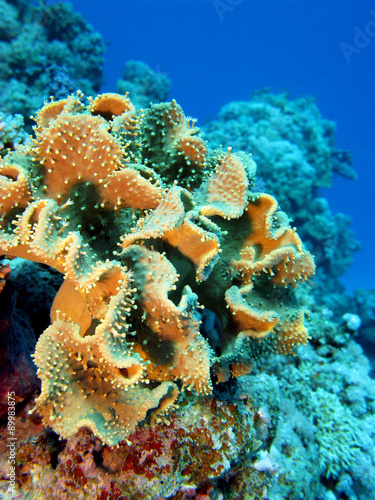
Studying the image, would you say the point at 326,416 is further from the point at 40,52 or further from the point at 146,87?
the point at 146,87

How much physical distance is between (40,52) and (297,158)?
1119cm

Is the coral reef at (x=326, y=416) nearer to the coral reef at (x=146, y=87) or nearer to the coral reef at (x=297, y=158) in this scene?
the coral reef at (x=297, y=158)

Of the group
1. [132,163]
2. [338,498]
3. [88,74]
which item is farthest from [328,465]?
[88,74]

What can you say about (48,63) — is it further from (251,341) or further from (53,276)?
(251,341)

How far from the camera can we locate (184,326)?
1909mm

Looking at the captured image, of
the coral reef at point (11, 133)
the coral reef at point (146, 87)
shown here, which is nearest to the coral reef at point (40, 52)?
the coral reef at point (146, 87)

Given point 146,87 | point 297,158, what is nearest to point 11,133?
point 297,158

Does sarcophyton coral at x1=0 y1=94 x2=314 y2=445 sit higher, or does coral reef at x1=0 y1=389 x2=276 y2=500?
sarcophyton coral at x1=0 y1=94 x2=314 y2=445

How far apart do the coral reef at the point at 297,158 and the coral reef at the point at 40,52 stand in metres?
6.10

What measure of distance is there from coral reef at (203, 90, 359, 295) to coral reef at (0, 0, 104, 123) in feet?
20.0

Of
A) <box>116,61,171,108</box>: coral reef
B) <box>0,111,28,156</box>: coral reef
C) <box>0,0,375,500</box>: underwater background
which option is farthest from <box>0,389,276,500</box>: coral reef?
<box>116,61,171,108</box>: coral reef

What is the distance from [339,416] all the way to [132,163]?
221 inches

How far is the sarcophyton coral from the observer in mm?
1839

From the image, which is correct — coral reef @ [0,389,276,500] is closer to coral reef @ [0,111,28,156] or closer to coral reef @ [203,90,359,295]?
coral reef @ [0,111,28,156]
